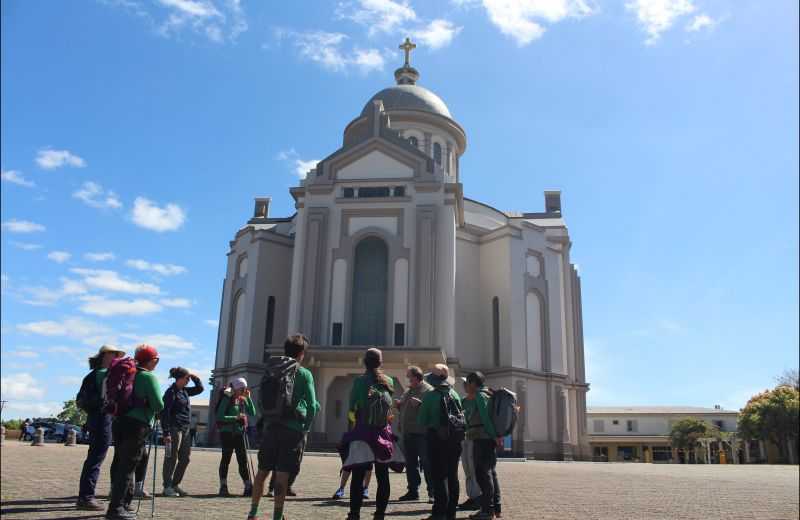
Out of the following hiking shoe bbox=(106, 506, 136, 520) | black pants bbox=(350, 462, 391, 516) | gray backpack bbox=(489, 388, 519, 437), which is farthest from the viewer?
gray backpack bbox=(489, 388, 519, 437)

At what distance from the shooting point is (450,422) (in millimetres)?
7074

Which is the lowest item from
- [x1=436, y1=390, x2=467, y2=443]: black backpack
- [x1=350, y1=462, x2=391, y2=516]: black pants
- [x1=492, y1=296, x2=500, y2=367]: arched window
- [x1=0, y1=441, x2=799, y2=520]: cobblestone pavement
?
[x1=0, y1=441, x2=799, y2=520]: cobblestone pavement

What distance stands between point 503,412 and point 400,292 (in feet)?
83.1

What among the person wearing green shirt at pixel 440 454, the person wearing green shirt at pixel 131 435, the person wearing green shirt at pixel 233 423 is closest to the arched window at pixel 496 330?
the person wearing green shirt at pixel 233 423

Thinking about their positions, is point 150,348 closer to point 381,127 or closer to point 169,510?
point 169,510

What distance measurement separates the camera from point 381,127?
3706 centimetres

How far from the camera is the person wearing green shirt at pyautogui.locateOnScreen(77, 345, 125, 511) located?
7.59 m

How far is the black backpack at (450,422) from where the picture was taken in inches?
279

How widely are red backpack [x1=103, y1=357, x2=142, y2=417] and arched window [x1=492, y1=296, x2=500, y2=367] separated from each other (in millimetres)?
29518

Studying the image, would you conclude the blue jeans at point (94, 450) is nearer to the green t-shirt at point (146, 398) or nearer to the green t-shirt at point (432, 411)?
the green t-shirt at point (146, 398)

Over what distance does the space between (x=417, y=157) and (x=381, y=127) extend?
3.04 m

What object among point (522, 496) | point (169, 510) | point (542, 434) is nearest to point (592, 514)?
point (522, 496)

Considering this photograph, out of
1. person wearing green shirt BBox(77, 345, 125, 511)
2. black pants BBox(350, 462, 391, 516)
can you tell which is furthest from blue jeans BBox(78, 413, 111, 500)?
black pants BBox(350, 462, 391, 516)

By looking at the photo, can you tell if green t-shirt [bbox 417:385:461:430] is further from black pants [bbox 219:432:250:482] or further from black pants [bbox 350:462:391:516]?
black pants [bbox 219:432:250:482]
